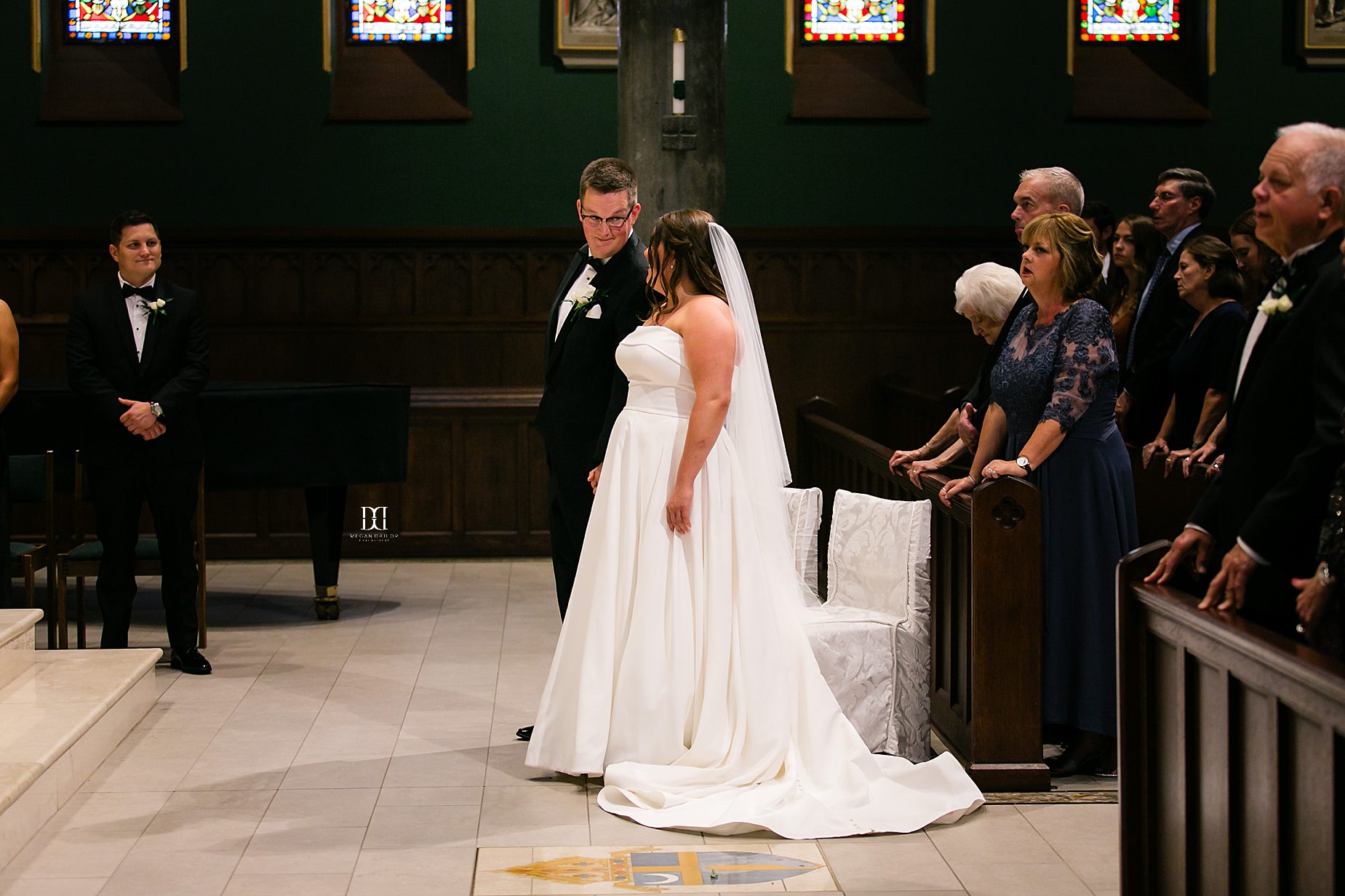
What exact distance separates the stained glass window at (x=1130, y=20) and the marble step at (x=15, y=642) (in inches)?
311

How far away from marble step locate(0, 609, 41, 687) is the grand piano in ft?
4.22

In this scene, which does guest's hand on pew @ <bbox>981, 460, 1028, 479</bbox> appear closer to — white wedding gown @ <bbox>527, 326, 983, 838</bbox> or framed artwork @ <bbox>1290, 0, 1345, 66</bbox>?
white wedding gown @ <bbox>527, 326, 983, 838</bbox>

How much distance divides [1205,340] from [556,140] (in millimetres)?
5178

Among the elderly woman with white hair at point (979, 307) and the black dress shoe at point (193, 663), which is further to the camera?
the black dress shoe at point (193, 663)

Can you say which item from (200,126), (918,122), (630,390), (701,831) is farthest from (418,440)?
(701,831)

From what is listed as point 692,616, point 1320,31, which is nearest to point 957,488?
point 692,616

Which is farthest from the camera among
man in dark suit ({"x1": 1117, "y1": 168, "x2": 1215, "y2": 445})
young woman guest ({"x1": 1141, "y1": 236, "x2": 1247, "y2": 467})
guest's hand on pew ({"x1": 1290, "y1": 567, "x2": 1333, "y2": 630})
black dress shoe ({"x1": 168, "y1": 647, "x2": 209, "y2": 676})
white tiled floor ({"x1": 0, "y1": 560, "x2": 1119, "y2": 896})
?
man in dark suit ({"x1": 1117, "y1": 168, "x2": 1215, "y2": 445})

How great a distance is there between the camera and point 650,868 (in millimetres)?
3594

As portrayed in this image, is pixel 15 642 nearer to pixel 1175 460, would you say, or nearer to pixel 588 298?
pixel 588 298

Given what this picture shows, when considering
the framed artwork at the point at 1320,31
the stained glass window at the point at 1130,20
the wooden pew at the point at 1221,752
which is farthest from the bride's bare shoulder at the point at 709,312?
→ the framed artwork at the point at 1320,31

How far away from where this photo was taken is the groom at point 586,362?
15.0 ft

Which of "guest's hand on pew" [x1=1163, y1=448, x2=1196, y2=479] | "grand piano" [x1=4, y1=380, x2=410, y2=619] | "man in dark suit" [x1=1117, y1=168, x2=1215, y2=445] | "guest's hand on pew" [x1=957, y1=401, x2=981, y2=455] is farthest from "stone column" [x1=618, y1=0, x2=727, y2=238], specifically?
"guest's hand on pew" [x1=1163, y1=448, x2=1196, y2=479]

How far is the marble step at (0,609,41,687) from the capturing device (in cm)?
492

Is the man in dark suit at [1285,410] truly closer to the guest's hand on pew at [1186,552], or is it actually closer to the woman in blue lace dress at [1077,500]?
the guest's hand on pew at [1186,552]
